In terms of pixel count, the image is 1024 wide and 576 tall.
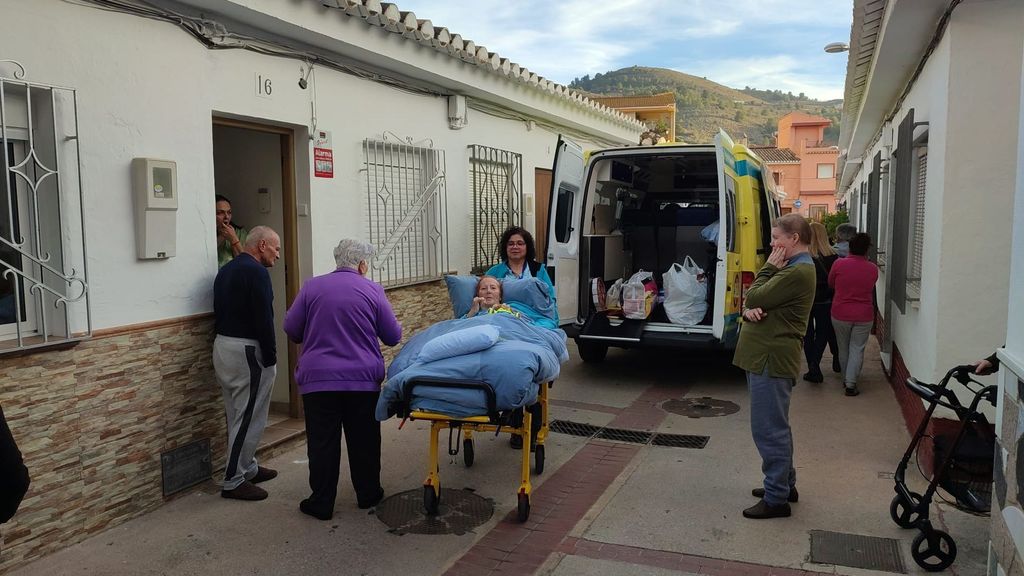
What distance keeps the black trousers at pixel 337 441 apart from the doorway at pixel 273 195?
5.63ft

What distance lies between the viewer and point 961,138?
462cm

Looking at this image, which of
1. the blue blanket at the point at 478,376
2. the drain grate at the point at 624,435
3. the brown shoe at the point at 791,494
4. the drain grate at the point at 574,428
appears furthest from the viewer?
the drain grate at the point at 574,428

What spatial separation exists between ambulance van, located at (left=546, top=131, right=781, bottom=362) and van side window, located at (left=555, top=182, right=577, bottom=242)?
0.04 feet

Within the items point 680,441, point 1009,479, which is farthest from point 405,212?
point 1009,479

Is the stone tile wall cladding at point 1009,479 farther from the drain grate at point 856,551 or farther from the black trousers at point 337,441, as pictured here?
Result: the black trousers at point 337,441

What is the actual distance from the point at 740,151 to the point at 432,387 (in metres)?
5.00

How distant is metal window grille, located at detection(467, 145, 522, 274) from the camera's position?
859 centimetres

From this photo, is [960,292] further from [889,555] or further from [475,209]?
[475,209]

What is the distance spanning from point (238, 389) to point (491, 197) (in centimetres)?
494

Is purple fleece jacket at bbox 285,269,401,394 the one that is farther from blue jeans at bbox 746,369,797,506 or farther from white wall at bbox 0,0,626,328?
blue jeans at bbox 746,369,797,506

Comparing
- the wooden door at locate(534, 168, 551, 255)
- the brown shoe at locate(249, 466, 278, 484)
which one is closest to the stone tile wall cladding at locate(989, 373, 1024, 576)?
the brown shoe at locate(249, 466, 278, 484)

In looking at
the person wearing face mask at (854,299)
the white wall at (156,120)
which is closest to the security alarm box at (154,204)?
the white wall at (156,120)

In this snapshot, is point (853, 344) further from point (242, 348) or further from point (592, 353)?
point (242, 348)

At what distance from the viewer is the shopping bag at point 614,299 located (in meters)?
7.89
